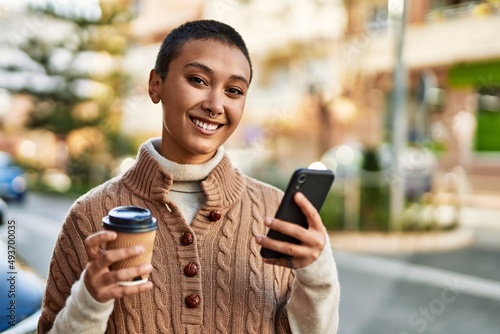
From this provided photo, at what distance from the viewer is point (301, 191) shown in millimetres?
1318

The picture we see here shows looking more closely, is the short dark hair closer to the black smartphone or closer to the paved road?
the black smartphone

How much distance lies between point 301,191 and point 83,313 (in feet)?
1.60

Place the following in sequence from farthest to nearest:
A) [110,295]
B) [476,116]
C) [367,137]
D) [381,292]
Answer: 1. [367,137]
2. [476,116]
3. [381,292]
4. [110,295]

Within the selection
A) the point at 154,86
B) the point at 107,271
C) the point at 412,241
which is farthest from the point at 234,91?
the point at 412,241

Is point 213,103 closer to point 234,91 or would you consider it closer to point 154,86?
point 234,91

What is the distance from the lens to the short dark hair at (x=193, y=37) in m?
1.45

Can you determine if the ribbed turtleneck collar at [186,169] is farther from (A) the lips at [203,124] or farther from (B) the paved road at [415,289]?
(B) the paved road at [415,289]

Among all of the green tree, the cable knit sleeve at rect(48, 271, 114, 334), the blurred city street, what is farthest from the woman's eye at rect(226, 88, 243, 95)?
the green tree

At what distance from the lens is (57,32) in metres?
21.3

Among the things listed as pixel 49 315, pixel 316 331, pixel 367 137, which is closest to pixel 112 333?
pixel 49 315

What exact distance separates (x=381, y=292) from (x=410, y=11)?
14.5 meters

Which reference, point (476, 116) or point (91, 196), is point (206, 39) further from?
point (476, 116)

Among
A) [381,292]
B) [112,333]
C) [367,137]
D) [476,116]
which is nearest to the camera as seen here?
[112,333]

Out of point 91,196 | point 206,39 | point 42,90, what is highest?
point 206,39
